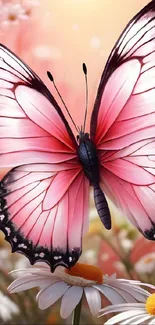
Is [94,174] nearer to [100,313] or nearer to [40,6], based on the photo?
[100,313]

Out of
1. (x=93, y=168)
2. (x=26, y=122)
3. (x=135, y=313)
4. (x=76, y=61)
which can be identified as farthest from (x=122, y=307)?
(x=76, y=61)

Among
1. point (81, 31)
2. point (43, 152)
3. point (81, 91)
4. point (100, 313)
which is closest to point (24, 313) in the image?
point (100, 313)

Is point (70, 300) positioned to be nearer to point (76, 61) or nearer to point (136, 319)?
point (136, 319)

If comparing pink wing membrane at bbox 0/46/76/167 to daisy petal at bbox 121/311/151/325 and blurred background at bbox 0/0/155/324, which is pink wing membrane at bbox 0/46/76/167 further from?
daisy petal at bbox 121/311/151/325

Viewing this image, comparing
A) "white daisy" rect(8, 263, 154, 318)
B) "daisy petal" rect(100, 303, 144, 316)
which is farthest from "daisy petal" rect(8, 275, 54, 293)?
"daisy petal" rect(100, 303, 144, 316)

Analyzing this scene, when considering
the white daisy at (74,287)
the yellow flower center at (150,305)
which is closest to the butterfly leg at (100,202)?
the white daisy at (74,287)

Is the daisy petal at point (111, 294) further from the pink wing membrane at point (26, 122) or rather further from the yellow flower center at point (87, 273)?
the pink wing membrane at point (26, 122)
